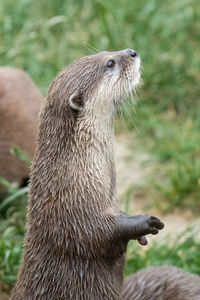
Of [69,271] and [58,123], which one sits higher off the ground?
[58,123]

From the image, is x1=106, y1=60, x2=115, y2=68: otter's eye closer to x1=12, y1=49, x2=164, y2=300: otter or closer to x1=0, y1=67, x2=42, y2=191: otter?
x1=12, y1=49, x2=164, y2=300: otter

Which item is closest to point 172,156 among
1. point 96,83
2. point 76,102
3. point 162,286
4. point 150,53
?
point 150,53

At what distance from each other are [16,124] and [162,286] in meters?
1.64

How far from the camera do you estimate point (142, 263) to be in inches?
137

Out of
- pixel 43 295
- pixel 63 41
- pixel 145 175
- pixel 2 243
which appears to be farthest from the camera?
pixel 63 41

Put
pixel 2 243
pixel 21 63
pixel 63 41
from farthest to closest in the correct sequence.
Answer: pixel 63 41, pixel 21 63, pixel 2 243

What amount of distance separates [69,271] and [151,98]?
2845mm

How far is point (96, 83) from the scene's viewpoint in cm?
269

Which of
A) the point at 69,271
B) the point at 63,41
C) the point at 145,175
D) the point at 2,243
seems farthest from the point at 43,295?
the point at 63,41

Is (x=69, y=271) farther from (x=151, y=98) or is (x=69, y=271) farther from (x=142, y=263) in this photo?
(x=151, y=98)

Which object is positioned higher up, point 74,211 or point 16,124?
point 16,124

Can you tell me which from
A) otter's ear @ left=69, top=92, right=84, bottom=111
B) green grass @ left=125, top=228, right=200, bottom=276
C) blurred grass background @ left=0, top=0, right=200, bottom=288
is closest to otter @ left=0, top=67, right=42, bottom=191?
blurred grass background @ left=0, top=0, right=200, bottom=288

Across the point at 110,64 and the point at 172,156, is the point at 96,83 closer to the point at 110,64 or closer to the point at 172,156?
the point at 110,64

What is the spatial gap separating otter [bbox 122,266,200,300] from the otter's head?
2.38 ft
